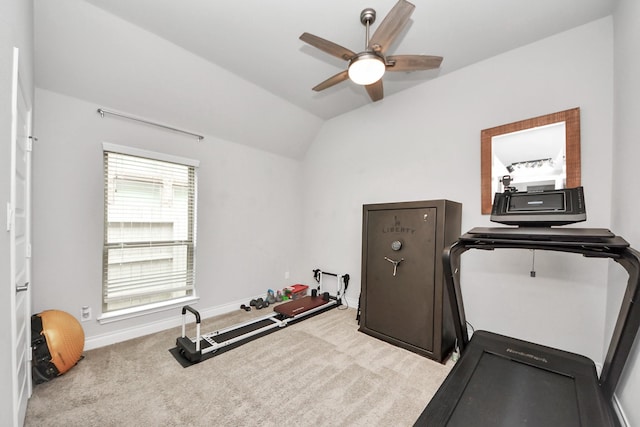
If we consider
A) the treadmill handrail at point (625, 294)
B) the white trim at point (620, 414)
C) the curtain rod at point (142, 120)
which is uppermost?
the curtain rod at point (142, 120)

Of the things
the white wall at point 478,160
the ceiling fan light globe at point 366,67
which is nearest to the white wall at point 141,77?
the white wall at point 478,160

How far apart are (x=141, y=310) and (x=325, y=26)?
350 centimetres

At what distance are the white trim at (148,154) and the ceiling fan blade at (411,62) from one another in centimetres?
258

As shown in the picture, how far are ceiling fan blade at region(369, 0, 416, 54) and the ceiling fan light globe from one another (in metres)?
0.11

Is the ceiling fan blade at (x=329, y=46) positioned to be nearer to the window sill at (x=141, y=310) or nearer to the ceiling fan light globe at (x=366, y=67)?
the ceiling fan light globe at (x=366, y=67)

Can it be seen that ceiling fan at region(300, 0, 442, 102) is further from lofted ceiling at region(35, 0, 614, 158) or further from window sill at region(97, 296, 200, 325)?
window sill at region(97, 296, 200, 325)

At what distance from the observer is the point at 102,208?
261 cm

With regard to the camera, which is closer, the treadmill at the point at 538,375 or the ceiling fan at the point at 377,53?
the treadmill at the point at 538,375

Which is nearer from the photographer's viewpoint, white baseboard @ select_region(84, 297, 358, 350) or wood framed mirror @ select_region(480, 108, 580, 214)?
wood framed mirror @ select_region(480, 108, 580, 214)

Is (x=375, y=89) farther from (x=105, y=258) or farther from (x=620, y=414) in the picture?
(x=105, y=258)

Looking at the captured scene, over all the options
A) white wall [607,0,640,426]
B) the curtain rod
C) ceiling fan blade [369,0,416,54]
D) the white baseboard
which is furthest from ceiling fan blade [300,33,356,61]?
the white baseboard

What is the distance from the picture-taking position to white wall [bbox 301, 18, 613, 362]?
7.11 feet

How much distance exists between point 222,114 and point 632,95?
12.4 ft

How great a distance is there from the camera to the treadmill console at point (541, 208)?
63.1 inches
